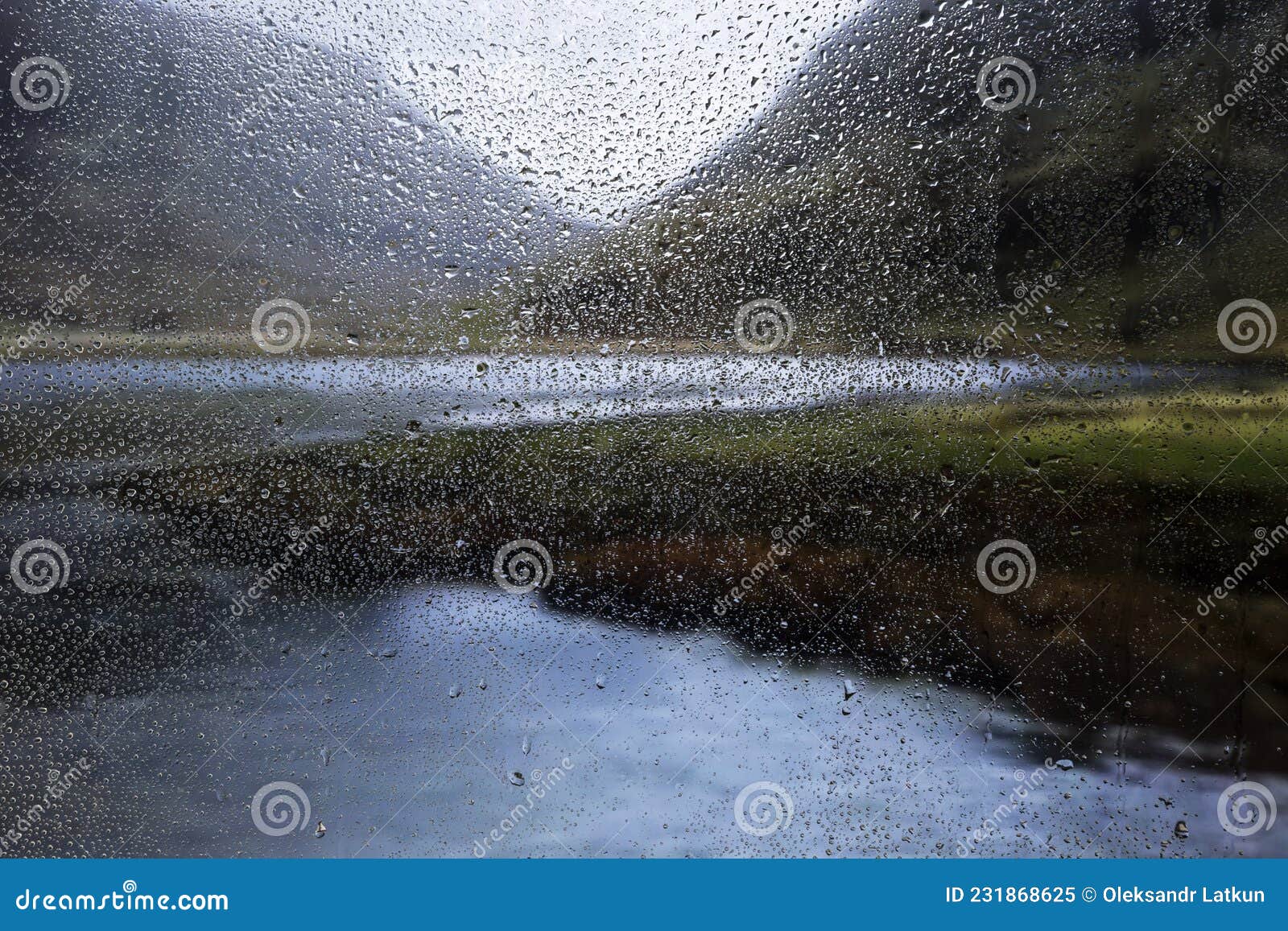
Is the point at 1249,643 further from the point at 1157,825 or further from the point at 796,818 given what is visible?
the point at 796,818

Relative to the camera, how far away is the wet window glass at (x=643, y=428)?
889 mm

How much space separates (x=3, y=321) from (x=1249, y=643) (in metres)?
1.92

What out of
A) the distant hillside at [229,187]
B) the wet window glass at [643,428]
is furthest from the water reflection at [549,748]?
the distant hillside at [229,187]

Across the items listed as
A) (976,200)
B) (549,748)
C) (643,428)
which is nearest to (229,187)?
Result: (643,428)

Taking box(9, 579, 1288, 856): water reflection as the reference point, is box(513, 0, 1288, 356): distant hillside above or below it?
above

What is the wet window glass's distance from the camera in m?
0.89

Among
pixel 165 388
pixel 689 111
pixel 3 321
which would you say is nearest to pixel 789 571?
pixel 689 111

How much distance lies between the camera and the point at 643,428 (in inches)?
36.4

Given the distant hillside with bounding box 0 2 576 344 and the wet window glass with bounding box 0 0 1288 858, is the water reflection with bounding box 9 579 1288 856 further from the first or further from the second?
the distant hillside with bounding box 0 2 576 344

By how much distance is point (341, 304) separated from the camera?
91 cm

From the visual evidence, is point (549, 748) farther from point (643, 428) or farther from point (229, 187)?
point (229, 187)

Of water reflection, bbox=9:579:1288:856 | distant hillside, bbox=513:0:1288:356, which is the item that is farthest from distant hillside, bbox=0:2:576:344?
water reflection, bbox=9:579:1288:856

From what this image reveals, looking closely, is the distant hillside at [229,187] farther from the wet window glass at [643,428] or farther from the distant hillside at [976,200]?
the distant hillside at [976,200]

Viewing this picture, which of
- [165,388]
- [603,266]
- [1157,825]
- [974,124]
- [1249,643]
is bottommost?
[1157,825]
